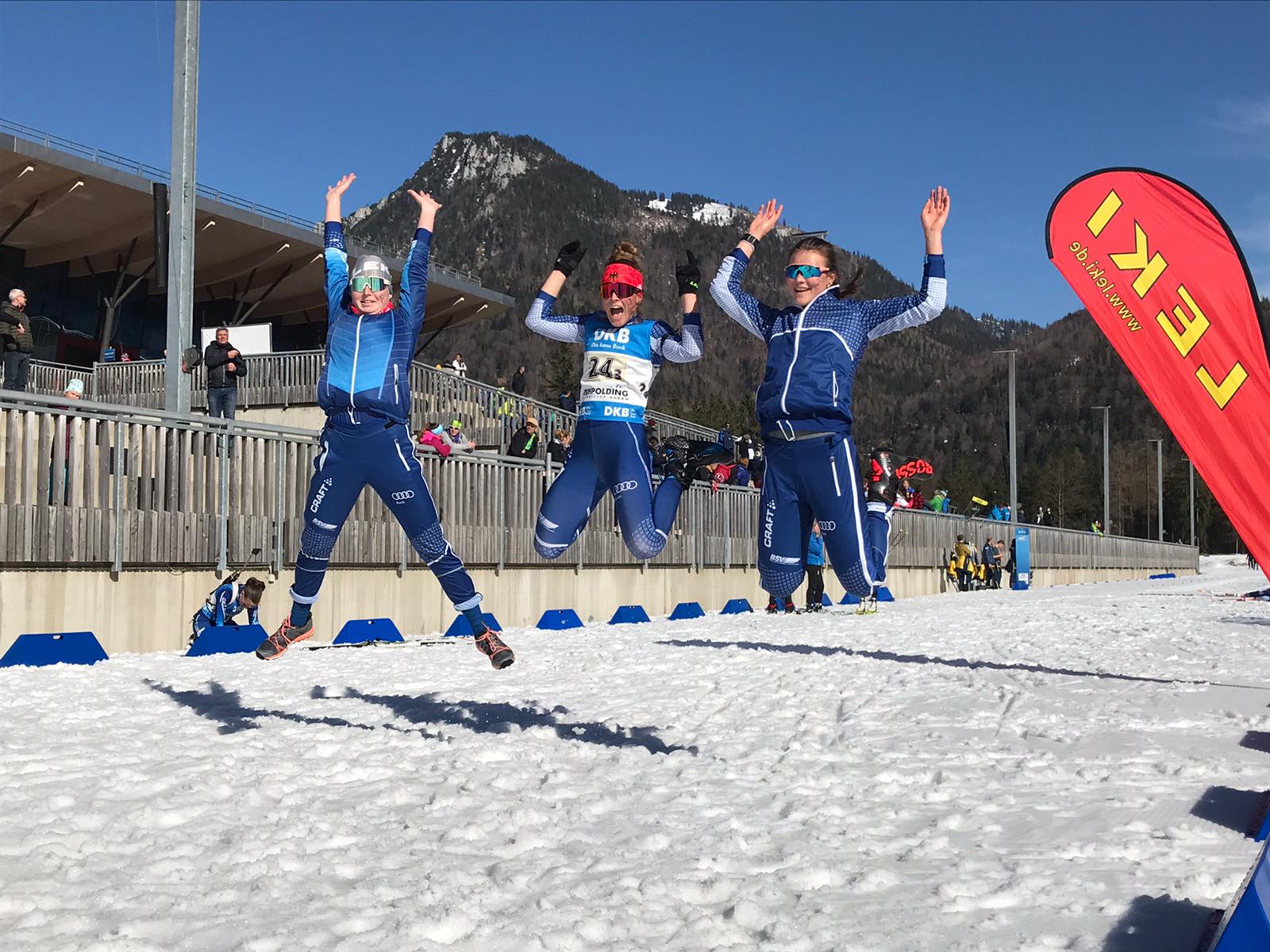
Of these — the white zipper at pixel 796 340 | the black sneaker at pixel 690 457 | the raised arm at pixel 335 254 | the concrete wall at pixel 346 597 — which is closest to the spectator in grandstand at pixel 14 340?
the concrete wall at pixel 346 597

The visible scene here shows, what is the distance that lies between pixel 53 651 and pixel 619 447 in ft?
18.9

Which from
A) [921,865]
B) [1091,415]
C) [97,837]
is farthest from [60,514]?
[1091,415]

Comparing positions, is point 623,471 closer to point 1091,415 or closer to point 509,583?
point 509,583

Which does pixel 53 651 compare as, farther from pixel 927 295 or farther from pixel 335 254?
pixel 927 295

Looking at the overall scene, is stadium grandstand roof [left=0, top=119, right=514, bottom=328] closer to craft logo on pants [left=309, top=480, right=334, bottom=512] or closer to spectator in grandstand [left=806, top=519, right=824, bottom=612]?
spectator in grandstand [left=806, top=519, right=824, bottom=612]

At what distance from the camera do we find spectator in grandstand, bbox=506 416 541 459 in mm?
14187

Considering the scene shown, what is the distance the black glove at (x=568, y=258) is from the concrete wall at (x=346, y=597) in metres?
6.81

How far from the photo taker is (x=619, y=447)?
655 centimetres

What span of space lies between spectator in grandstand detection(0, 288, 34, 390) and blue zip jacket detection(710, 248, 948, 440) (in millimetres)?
12999

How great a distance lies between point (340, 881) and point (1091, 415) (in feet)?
663

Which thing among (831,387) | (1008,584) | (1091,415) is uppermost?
(1091,415)

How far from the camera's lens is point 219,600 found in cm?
1188

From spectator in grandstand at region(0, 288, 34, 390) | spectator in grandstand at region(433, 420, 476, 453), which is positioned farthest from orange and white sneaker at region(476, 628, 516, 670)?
spectator in grandstand at region(0, 288, 34, 390)

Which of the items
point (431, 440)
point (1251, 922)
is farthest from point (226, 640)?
point (1251, 922)
